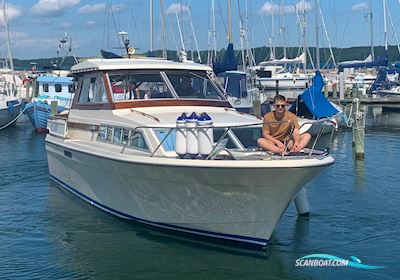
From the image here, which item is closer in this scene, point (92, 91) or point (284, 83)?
point (92, 91)

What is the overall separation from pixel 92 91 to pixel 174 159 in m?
4.53

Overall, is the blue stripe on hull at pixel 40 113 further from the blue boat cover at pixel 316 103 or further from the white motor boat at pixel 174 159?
the white motor boat at pixel 174 159

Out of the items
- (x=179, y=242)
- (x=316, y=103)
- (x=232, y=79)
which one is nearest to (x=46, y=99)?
(x=232, y=79)

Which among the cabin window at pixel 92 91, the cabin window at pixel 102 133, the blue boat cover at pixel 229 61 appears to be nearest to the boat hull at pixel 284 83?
the blue boat cover at pixel 229 61

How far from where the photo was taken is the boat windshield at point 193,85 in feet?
39.6

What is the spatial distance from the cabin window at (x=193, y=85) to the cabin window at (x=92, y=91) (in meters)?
1.44

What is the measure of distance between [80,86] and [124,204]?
411cm

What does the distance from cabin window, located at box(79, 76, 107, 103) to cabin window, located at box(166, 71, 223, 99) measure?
144 cm

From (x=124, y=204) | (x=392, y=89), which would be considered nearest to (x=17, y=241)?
(x=124, y=204)

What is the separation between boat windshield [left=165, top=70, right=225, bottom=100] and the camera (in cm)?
1206

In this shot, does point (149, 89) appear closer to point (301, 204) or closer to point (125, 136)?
point (125, 136)

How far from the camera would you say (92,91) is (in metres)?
12.9

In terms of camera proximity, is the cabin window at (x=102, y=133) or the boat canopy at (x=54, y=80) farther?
the boat canopy at (x=54, y=80)

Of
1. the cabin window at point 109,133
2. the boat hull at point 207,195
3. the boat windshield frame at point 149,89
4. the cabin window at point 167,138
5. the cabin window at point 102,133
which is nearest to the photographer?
the boat hull at point 207,195
